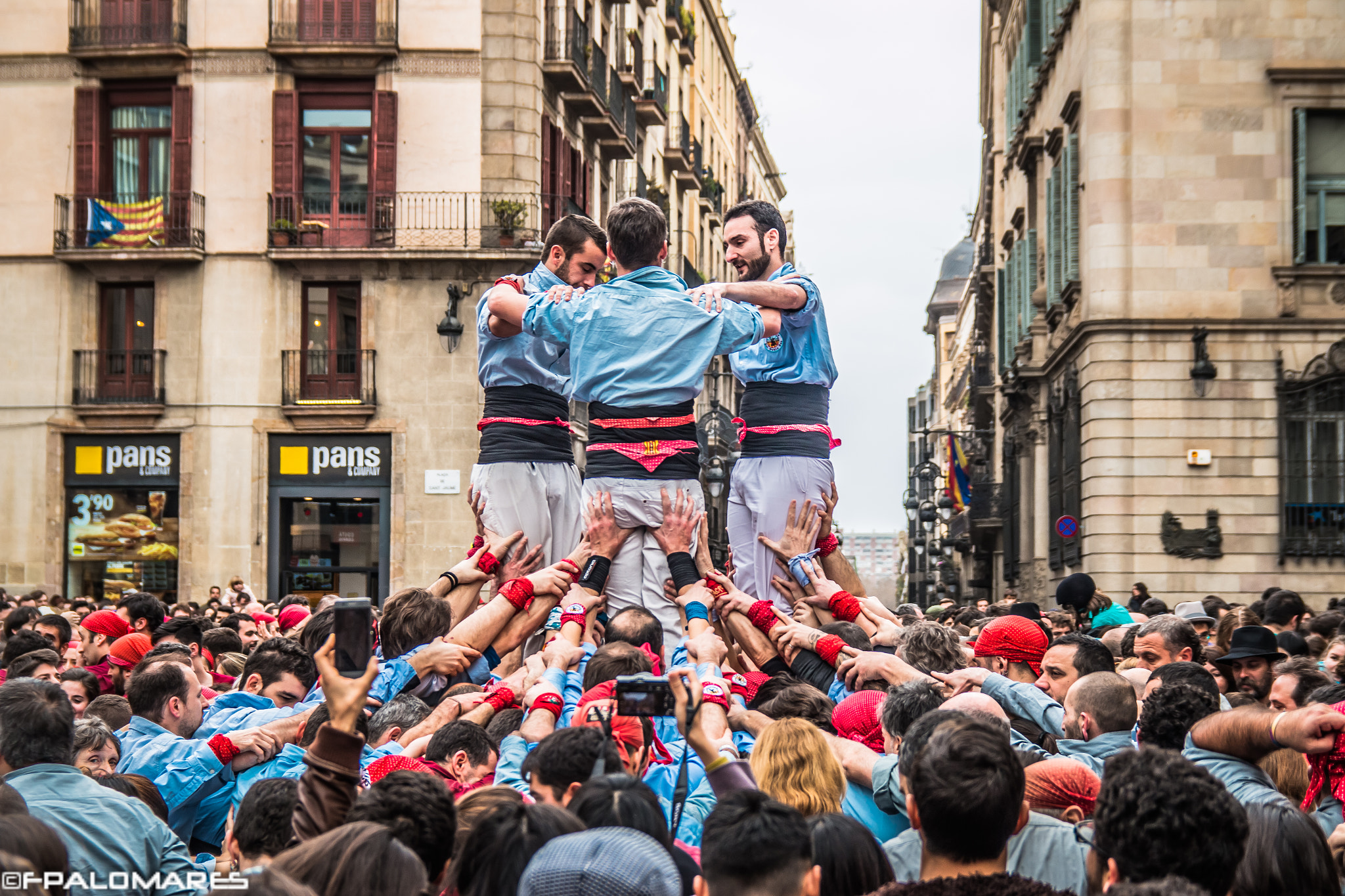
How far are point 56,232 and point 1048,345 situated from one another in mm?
19297

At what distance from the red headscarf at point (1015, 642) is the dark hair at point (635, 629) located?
5.09ft

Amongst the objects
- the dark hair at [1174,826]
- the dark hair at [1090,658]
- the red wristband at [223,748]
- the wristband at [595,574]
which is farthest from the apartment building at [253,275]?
the dark hair at [1174,826]

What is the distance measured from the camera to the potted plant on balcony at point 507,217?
27.3 metres

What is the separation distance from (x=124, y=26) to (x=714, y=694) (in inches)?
1068

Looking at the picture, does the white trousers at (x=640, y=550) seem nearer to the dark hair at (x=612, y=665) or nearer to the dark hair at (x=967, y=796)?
the dark hair at (x=612, y=665)

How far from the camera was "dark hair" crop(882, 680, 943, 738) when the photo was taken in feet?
16.4

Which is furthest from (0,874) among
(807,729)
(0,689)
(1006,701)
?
(1006,701)

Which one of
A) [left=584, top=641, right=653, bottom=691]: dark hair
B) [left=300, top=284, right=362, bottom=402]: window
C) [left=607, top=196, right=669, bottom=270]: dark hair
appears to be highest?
[left=300, top=284, right=362, bottom=402]: window

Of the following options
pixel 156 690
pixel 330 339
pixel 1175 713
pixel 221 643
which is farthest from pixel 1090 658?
pixel 330 339

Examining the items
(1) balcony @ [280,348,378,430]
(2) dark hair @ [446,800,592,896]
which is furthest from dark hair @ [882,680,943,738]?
(1) balcony @ [280,348,378,430]

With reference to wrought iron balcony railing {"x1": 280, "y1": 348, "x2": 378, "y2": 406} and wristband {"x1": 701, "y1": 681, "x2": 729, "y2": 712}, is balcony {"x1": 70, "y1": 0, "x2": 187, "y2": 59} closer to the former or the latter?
wrought iron balcony railing {"x1": 280, "y1": 348, "x2": 378, "y2": 406}

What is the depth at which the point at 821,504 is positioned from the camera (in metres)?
8.45

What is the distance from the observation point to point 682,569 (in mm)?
7176

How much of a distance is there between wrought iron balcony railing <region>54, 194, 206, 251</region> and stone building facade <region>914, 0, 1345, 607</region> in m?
16.9
